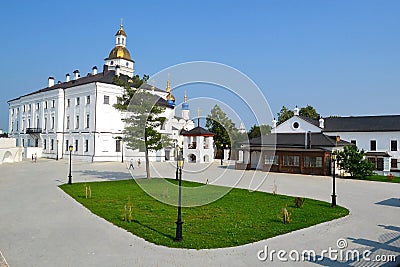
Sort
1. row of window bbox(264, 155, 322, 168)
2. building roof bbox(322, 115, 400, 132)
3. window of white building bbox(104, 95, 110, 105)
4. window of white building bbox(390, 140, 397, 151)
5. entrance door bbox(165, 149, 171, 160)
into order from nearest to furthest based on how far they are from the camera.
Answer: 1. row of window bbox(264, 155, 322, 168)
2. entrance door bbox(165, 149, 171, 160)
3. window of white building bbox(390, 140, 397, 151)
4. building roof bbox(322, 115, 400, 132)
5. window of white building bbox(104, 95, 110, 105)

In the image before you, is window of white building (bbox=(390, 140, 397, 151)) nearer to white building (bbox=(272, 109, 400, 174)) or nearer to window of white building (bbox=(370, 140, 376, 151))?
white building (bbox=(272, 109, 400, 174))

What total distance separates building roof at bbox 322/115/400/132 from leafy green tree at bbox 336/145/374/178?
12324mm

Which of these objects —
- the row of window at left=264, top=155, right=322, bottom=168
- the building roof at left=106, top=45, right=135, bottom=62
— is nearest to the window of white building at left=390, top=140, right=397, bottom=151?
the row of window at left=264, top=155, right=322, bottom=168

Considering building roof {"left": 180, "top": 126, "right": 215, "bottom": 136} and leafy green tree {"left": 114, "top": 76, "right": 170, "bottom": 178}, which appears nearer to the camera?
leafy green tree {"left": 114, "top": 76, "right": 170, "bottom": 178}

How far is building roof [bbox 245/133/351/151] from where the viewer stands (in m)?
30.5

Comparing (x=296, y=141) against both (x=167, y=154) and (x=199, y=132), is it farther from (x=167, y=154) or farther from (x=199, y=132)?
(x=167, y=154)

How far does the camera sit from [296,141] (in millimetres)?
32500

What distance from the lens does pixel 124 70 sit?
53.9 meters

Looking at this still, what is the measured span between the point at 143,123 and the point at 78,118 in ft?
80.6

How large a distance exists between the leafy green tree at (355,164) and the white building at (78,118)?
16135 mm

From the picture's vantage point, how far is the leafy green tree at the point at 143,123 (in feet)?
65.8

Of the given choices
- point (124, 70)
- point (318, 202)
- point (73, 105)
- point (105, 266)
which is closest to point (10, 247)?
point (105, 266)

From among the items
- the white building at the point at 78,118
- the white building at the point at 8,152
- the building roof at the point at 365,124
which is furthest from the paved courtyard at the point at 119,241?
the building roof at the point at 365,124

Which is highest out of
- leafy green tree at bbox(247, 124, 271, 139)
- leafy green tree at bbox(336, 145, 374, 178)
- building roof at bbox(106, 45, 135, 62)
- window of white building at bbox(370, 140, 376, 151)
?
building roof at bbox(106, 45, 135, 62)
